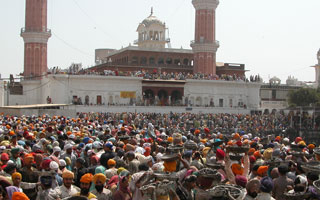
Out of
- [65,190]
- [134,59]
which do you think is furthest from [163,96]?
[65,190]

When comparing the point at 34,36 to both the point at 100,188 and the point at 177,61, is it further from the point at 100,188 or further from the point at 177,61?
the point at 100,188

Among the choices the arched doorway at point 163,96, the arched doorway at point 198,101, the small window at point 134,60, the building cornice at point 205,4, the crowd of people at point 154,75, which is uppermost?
the building cornice at point 205,4

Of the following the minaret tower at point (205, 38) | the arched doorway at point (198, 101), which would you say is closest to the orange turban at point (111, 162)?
the arched doorway at point (198, 101)

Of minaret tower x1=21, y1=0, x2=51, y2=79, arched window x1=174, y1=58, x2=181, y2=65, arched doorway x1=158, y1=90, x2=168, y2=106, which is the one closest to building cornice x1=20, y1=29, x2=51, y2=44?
minaret tower x1=21, y1=0, x2=51, y2=79

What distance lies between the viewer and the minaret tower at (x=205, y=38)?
208 feet

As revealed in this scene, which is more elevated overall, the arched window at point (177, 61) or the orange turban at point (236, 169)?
the arched window at point (177, 61)

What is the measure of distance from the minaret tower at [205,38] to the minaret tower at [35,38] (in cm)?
2054

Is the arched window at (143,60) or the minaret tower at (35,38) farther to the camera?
the arched window at (143,60)

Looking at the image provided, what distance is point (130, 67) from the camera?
63.7m

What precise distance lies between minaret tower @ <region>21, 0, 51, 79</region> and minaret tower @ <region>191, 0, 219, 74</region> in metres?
20.5

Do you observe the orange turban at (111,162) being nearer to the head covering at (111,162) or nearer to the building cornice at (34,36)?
the head covering at (111,162)

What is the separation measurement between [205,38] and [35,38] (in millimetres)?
23216

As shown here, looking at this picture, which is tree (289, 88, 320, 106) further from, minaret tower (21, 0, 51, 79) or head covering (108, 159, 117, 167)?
head covering (108, 159, 117, 167)

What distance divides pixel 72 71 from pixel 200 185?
46.5 meters
